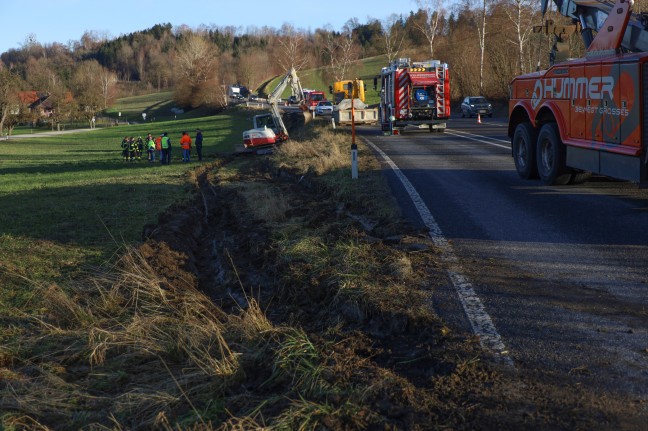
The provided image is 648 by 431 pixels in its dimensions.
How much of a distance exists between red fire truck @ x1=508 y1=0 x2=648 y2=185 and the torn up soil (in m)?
3.35

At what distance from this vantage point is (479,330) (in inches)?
206

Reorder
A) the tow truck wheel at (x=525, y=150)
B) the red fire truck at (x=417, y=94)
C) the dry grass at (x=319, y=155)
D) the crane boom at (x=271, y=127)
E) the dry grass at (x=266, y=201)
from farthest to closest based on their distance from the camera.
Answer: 1. the crane boom at (x=271, y=127)
2. the red fire truck at (x=417, y=94)
3. the dry grass at (x=319, y=155)
4. the tow truck wheel at (x=525, y=150)
5. the dry grass at (x=266, y=201)

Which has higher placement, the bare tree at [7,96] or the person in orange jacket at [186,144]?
the bare tree at [7,96]

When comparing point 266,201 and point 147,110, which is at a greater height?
point 147,110

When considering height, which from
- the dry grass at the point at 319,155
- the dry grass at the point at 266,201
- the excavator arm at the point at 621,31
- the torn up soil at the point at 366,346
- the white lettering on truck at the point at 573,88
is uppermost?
the excavator arm at the point at 621,31

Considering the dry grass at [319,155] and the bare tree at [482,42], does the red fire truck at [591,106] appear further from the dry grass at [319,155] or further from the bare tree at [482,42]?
the bare tree at [482,42]

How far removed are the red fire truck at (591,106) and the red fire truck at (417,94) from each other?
666 inches

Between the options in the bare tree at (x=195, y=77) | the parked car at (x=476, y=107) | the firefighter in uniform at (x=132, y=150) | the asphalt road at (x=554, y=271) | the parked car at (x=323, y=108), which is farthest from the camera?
the bare tree at (x=195, y=77)

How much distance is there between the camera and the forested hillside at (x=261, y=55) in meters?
57.8

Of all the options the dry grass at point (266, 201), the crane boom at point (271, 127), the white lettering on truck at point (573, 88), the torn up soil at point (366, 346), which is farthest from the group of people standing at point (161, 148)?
the white lettering on truck at point (573, 88)

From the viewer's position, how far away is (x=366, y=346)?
5.18 m

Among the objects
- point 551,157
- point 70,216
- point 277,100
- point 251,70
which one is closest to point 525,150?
point 551,157

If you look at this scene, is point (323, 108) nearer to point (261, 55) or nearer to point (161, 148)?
point (161, 148)

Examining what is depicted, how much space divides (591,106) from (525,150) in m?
2.95
